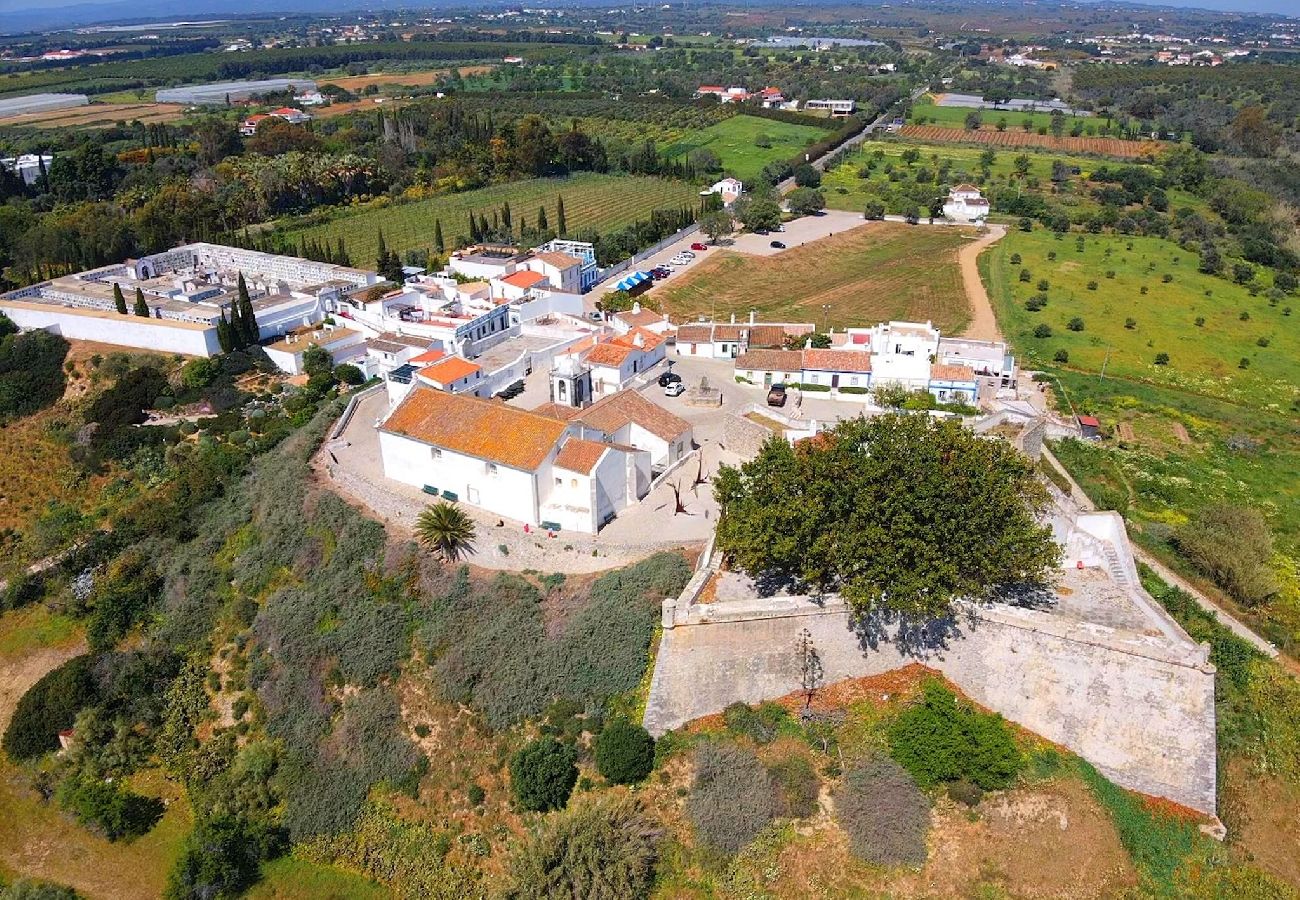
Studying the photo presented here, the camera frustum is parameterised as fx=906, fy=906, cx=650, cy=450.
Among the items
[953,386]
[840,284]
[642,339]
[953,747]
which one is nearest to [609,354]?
[642,339]

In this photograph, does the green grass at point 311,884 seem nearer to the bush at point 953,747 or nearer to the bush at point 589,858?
the bush at point 589,858

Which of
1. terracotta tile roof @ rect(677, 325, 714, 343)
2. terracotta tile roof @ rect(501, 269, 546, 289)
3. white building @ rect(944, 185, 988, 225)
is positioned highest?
terracotta tile roof @ rect(501, 269, 546, 289)

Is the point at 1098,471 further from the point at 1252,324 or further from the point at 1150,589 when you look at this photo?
the point at 1252,324

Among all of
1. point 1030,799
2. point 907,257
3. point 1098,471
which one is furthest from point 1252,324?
point 1030,799

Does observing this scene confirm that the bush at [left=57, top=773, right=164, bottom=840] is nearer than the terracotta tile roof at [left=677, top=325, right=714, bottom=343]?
Yes

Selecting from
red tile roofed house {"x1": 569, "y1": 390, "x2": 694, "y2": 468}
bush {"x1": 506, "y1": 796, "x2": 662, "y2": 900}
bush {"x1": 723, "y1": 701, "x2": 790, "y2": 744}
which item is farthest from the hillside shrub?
red tile roofed house {"x1": 569, "y1": 390, "x2": 694, "y2": 468}

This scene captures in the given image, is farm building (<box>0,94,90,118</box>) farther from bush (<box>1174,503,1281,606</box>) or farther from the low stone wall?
bush (<box>1174,503,1281,606</box>)
